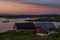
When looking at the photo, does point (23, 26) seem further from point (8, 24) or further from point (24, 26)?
point (8, 24)

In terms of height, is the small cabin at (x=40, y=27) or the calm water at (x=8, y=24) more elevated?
the calm water at (x=8, y=24)

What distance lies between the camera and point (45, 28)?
148 cm

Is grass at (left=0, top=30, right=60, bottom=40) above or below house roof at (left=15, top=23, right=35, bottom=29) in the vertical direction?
below

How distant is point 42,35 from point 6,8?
0.53 metres

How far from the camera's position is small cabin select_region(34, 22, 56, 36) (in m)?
1.45

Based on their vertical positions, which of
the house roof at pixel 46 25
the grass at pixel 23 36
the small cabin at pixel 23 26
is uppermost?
the small cabin at pixel 23 26

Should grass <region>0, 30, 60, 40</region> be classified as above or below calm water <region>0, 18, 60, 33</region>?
below

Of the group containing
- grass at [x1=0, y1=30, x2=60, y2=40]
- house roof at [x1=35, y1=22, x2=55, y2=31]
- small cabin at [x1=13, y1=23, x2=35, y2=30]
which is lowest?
grass at [x1=0, y1=30, x2=60, y2=40]

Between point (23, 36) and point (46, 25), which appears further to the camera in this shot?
point (46, 25)

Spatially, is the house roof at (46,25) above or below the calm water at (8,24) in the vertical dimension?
below

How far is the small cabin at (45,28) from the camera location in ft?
4.76

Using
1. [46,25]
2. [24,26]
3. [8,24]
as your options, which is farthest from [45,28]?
[8,24]

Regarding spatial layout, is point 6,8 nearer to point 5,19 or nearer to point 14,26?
point 5,19

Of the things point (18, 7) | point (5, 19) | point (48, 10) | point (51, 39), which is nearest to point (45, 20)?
point (48, 10)
